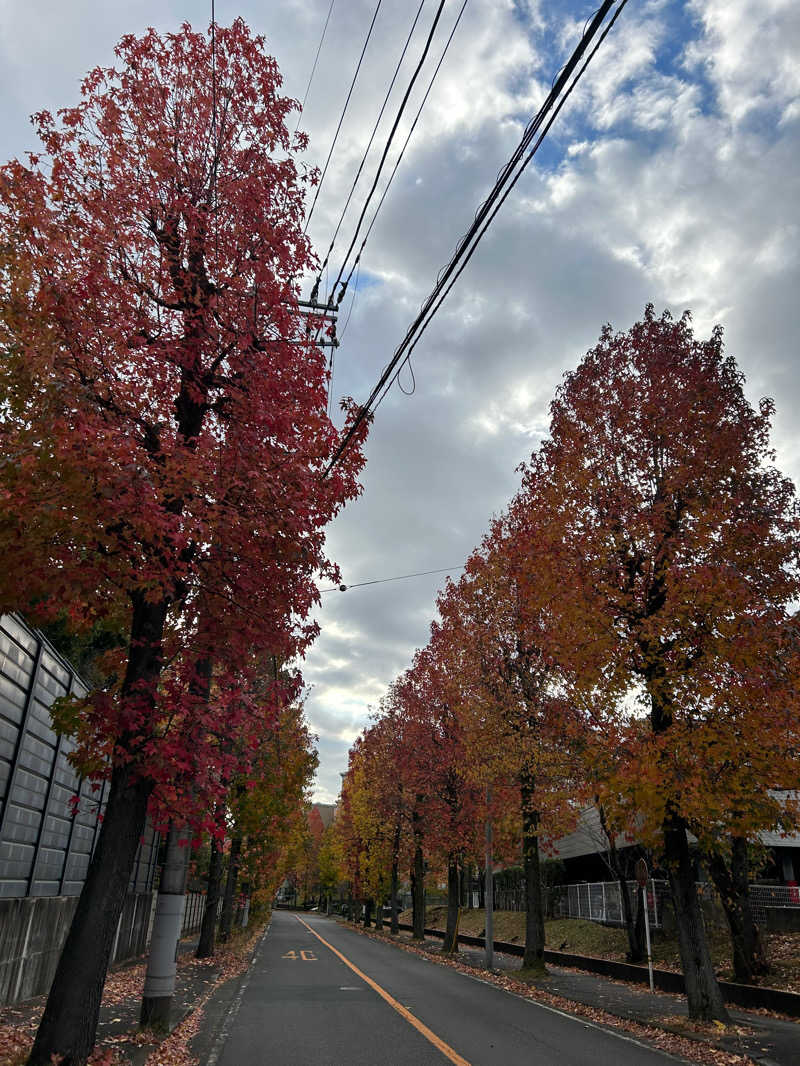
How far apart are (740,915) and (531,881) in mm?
5574

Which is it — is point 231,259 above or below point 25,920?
above

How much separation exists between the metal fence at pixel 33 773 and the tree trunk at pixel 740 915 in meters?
12.0

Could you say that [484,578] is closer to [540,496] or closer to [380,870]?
[540,496]

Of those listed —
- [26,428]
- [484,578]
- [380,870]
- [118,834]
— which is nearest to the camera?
[26,428]

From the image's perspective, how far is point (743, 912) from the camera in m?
14.8

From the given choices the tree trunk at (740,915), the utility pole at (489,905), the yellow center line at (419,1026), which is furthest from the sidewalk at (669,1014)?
the yellow center line at (419,1026)

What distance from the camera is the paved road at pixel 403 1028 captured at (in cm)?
888

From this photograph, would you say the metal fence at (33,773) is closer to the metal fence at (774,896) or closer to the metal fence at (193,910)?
the metal fence at (774,896)

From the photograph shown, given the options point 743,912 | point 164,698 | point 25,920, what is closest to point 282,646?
point 164,698

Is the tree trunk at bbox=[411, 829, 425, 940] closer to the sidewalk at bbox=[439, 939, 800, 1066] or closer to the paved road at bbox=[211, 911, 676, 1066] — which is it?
the sidewalk at bbox=[439, 939, 800, 1066]

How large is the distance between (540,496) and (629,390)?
7.96 ft

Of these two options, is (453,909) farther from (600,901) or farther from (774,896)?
(774,896)

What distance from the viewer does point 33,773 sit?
35.0ft

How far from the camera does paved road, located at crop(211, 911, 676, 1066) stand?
888cm
